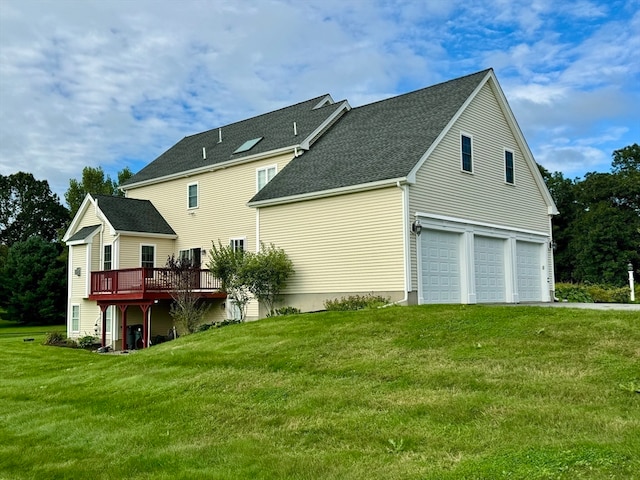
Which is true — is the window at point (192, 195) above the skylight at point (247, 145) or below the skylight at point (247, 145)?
below

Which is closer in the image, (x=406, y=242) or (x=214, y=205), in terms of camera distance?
(x=406, y=242)

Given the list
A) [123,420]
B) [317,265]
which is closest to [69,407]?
[123,420]

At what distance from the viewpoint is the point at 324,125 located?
23.2 metres

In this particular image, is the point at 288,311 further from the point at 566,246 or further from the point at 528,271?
the point at 566,246

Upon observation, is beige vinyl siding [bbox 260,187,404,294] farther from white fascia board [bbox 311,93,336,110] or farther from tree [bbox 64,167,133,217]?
tree [bbox 64,167,133,217]

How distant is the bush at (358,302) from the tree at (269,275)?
7.93 ft

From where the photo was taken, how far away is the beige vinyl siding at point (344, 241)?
16953 millimetres

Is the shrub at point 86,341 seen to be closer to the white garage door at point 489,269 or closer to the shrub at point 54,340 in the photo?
the shrub at point 54,340

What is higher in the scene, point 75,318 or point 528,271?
point 528,271

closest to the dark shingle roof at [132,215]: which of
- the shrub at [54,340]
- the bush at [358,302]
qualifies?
the shrub at [54,340]

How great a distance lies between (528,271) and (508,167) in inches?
158

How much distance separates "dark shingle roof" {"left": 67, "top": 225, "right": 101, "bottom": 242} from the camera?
2626 centimetres

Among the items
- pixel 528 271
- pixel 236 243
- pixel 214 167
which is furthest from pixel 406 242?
pixel 214 167

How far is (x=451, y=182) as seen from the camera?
61.4 feet
